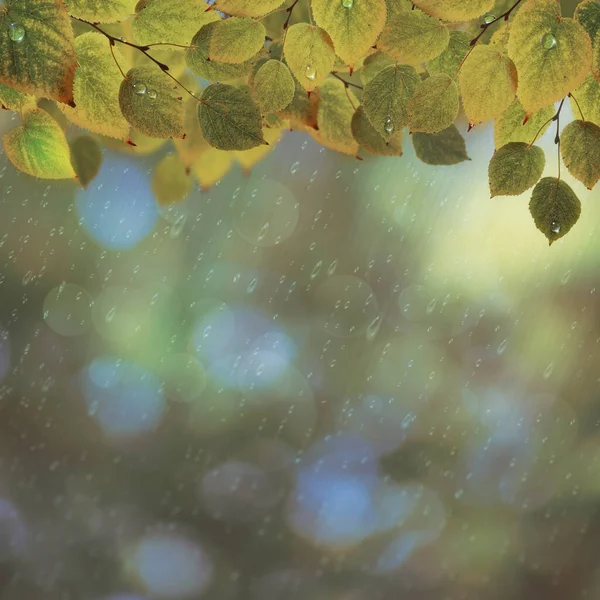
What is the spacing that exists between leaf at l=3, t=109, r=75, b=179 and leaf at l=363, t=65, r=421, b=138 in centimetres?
15

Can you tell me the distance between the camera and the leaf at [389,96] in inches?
11.9

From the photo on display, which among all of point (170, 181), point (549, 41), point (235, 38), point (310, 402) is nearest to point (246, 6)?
point (235, 38)

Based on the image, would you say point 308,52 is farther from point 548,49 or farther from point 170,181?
point 170,181

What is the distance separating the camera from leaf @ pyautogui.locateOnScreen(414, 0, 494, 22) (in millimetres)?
263

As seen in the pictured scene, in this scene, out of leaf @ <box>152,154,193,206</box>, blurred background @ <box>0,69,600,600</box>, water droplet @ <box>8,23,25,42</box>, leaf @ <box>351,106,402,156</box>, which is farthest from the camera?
blurred background @ <box>0,69,600,600</box>

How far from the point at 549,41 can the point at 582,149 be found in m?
0.06

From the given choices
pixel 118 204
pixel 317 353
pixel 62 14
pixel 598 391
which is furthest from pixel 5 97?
pixel 598 391

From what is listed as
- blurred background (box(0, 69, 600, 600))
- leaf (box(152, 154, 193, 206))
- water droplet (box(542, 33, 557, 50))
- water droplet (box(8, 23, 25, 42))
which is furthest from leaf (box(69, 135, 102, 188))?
blurred background (box(0, 69, 600, 600))

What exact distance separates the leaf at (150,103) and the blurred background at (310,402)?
2.19m

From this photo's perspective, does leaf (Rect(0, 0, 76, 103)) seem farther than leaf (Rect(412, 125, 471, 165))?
No

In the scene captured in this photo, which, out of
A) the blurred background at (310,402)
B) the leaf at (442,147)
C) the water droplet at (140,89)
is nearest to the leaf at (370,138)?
the leaf at (442,147)

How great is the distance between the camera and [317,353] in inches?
104

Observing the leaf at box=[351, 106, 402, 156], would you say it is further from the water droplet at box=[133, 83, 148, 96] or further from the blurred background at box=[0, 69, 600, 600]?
the blurred background at box=[0, 69, 600, 600]

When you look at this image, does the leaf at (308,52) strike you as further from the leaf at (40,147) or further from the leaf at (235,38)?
the leaf at (40,147)
